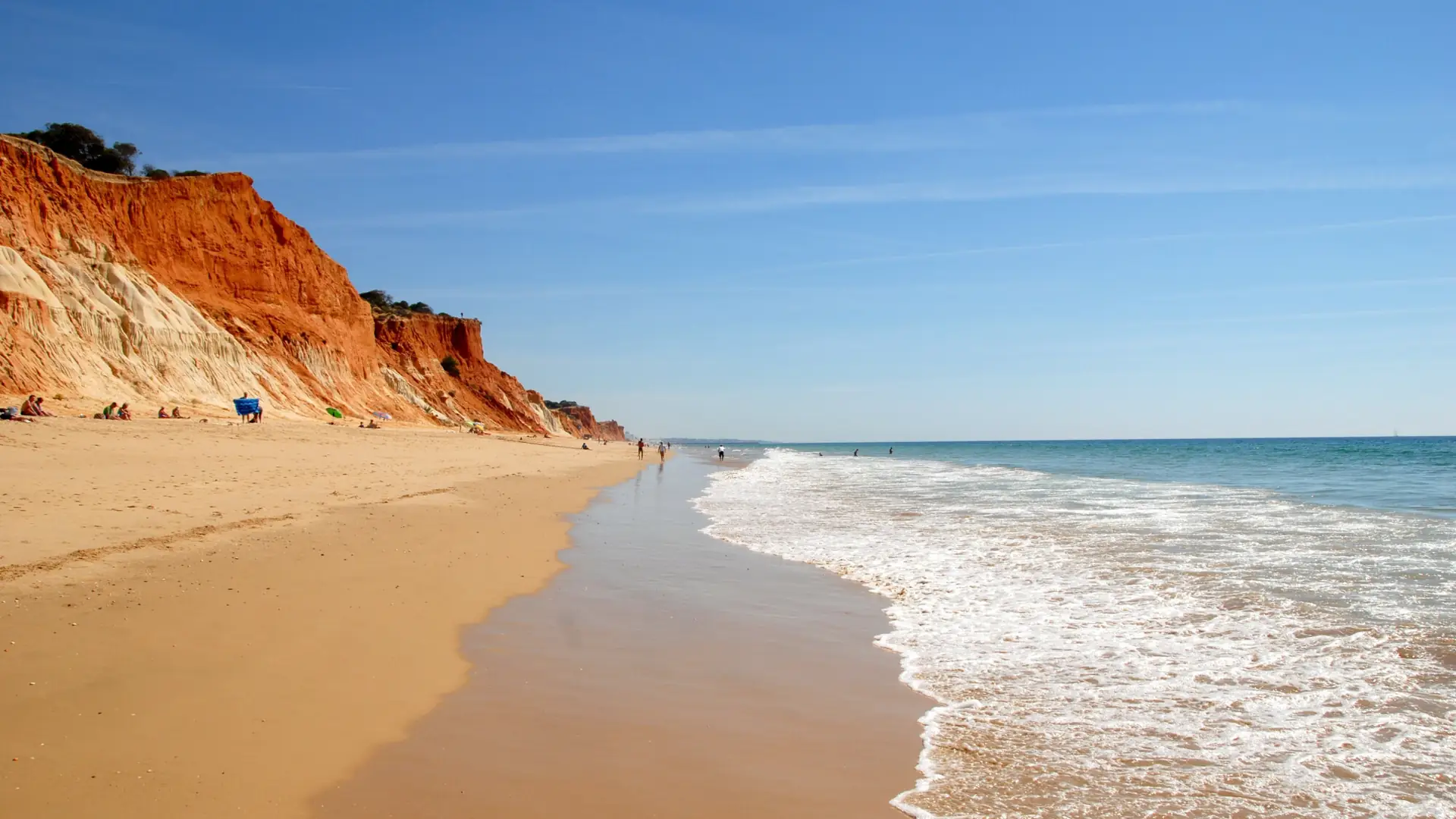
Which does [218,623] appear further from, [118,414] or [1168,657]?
[118,414]

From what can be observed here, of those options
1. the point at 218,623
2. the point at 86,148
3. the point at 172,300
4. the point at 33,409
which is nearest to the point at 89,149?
the point at 86,148

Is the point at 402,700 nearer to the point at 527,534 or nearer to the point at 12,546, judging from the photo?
the point at 12,546

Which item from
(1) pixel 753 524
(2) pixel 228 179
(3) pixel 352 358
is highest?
(2) pixel 228 179

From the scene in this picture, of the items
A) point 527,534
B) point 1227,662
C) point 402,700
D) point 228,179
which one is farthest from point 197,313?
point 1227,662

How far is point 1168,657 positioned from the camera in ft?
19.1

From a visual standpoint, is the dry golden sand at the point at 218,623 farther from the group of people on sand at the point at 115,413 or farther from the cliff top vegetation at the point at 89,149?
the cliff top vegetation at the point at 89,149

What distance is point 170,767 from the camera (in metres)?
3.46

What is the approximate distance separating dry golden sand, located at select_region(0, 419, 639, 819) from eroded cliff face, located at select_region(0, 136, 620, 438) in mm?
16529

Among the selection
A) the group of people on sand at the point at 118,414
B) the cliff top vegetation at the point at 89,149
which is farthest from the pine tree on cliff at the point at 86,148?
the group of people on sand at the point at 118,414

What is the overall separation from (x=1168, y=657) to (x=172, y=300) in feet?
128

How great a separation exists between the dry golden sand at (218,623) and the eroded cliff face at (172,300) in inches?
651

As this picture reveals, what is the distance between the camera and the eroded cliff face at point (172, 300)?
26.8 metres

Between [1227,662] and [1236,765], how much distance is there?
1949 millimetres

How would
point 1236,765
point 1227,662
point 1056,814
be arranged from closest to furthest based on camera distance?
point 1056,814 < point 1236,765 < point 1227,662
